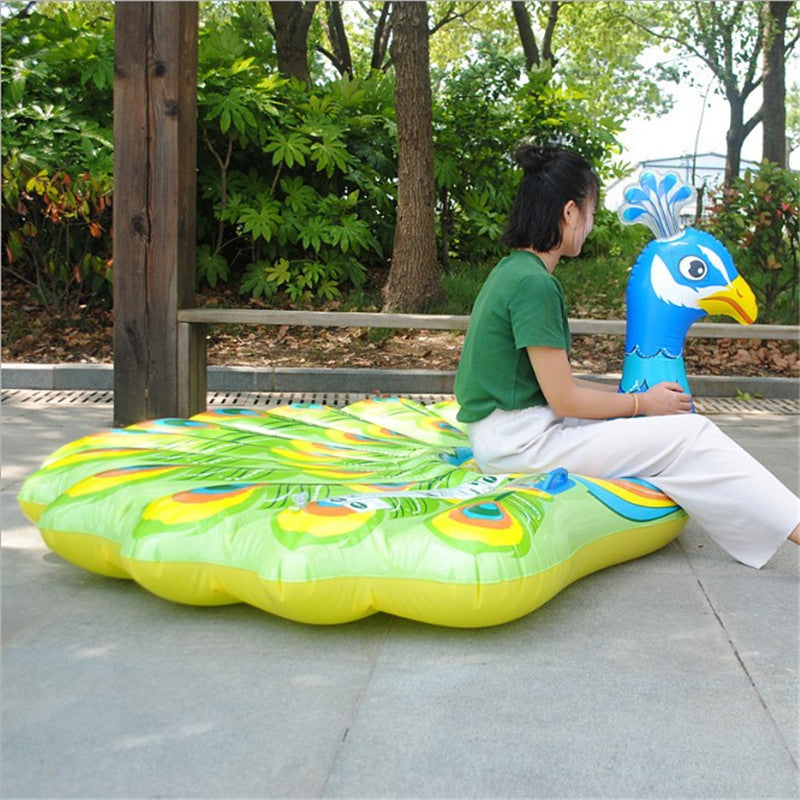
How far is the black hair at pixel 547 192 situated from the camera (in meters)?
4.09

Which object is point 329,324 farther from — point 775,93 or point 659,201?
point 775,93

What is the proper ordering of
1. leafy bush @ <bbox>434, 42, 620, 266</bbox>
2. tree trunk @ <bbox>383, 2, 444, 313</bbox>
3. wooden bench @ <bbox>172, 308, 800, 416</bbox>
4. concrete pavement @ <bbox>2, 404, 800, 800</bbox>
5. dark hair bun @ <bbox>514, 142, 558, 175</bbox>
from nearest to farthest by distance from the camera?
concrete pavement @ <bbox>2, 404, 800, 800</bbox> → dark hair bun @ <bbox>514, 142, 558, 175</bbox> → wooden bench @ <bbox>172, 308, 800, 416</bbox> → tree trunk @ <bbox>383, 2, 444, 313</bbox> → leafy bush @ <bbox>434, 42, 620, 266</bbox>

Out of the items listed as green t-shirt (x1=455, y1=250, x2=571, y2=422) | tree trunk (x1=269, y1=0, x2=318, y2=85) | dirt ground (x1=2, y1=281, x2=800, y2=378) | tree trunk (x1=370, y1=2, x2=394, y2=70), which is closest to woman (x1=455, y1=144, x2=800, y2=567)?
green t-shirt (x1=455, y1=250, x2=571, y2=422)

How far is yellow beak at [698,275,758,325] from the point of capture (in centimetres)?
477

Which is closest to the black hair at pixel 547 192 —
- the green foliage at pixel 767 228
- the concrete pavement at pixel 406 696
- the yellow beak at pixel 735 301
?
the yellow beak at pixel 735 301

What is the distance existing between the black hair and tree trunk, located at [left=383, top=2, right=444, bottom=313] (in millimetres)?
5993

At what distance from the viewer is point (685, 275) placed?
474 centimetres

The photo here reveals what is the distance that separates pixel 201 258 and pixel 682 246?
6.57 m

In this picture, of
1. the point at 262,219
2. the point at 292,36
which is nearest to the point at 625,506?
the point at 262,219

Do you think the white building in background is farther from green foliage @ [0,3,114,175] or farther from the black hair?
green foliage @ [0,3,114,175]

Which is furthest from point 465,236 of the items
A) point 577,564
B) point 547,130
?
point 577,564

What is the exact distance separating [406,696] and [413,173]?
303 inches

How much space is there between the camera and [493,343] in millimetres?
4172

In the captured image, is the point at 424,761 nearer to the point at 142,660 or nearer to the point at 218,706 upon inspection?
the point at 218,706
